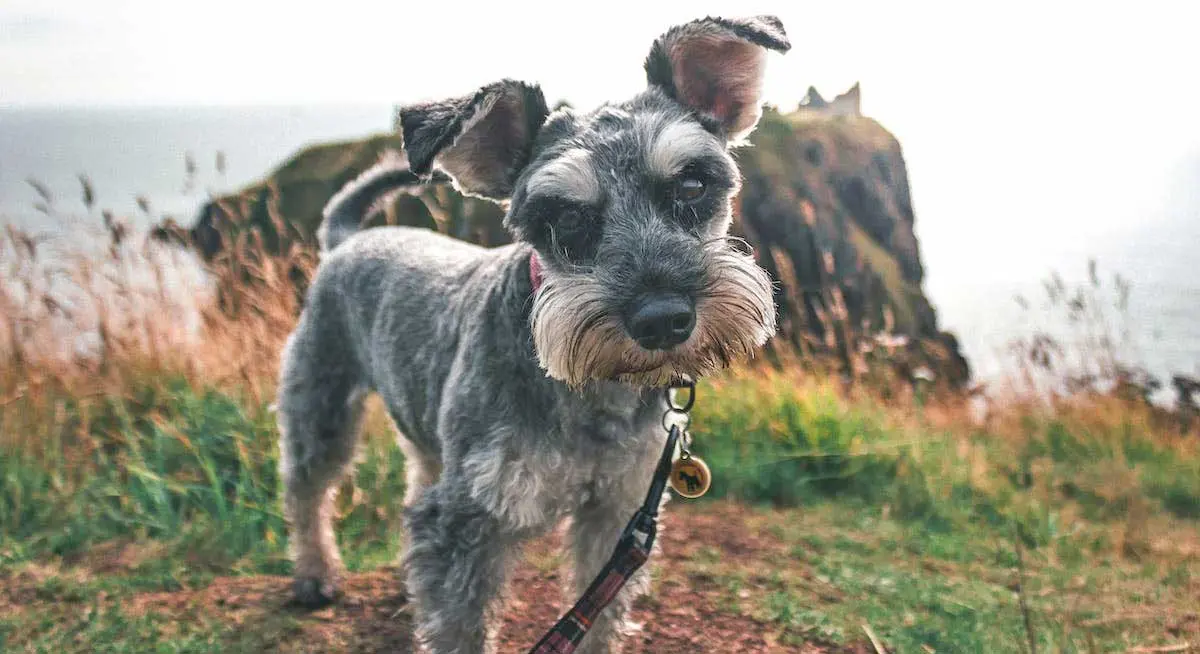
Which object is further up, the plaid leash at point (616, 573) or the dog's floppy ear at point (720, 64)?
the dog's floppy ear at point (720, 64)

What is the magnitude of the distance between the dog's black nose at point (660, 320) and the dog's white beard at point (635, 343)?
28mm

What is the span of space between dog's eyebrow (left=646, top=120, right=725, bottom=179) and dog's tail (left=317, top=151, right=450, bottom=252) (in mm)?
2313

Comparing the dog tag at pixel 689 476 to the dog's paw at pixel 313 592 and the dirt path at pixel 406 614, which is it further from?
the dog's paw at pixel 313 592

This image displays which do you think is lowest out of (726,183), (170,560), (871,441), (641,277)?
(170,560)

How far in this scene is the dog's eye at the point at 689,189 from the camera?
3156 millimetres

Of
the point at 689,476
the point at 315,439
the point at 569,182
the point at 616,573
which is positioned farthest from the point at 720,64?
the point at 315,439

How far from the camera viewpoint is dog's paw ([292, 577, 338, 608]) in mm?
4402

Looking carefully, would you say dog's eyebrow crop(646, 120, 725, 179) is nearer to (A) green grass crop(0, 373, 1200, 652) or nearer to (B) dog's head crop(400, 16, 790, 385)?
(B) dog's head crop(400, 16, 790, 385)

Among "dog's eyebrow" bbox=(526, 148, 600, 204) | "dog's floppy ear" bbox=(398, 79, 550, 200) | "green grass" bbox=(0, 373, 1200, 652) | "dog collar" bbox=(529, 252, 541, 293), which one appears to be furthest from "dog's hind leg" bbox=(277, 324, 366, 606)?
"dog's eyebrow" bbox=(526, 148, 600, 204)

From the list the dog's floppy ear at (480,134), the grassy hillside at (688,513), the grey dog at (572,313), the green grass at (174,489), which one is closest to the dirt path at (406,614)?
the grassy hillside at (688,513)

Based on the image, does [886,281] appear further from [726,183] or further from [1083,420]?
[726,183]

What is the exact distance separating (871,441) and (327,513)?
3669 millimetres

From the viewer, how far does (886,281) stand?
1245cm

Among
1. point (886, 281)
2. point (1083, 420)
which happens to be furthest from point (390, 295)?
point (886, 281)
